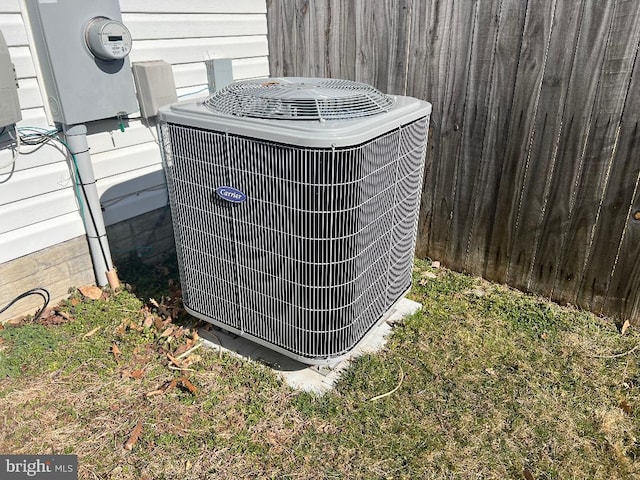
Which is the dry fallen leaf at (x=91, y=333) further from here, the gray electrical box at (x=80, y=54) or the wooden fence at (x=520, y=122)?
the wooden fence at (x=520, y=122)

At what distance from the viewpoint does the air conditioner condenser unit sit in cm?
206

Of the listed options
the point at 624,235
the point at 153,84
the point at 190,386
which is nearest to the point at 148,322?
the point at 190,386

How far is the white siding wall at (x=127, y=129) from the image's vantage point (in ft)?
9.14

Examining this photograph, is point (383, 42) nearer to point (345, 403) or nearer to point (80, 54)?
point (80, 54)

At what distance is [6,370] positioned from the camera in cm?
258

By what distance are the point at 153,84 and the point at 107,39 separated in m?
0.47

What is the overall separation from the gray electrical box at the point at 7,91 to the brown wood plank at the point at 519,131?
2.93 meters

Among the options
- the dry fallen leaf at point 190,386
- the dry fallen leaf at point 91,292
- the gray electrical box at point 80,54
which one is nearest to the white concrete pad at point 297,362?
the dry fallen leaf at point 190,386

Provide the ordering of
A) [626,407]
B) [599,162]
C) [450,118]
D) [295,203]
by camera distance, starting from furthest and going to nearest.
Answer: [450,118] → [599,162] → [626,407] → [295,203]

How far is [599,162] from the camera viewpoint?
9.19 ft

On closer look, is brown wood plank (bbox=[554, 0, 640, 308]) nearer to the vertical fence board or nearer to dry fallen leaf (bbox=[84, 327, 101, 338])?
the vertical fence board

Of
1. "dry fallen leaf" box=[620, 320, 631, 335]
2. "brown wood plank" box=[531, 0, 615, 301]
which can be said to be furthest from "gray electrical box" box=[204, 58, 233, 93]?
"dry fallen leaf" box=[620, 320, 631, 335]

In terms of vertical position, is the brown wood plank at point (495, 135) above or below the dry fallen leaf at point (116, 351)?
above

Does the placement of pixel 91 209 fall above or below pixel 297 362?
above
